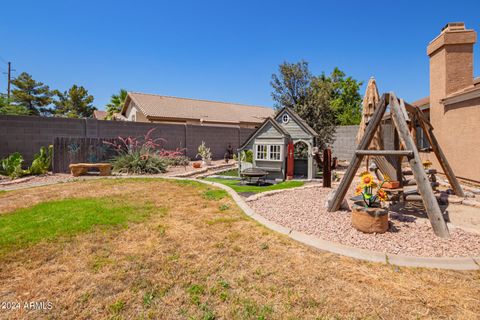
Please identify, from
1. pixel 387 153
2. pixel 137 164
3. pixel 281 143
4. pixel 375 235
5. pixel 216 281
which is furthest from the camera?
pixel 137 164

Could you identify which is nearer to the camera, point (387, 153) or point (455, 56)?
point (387, 153)

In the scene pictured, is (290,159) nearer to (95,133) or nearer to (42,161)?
(95,133)

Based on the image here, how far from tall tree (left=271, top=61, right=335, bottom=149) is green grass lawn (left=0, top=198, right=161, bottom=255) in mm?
10777

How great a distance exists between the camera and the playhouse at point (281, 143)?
10688 mm

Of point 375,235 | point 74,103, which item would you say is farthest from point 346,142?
point 74,103

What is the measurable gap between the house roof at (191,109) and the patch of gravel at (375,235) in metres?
17.8

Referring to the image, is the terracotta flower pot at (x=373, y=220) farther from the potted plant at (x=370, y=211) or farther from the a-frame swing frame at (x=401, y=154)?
the a-frame swing frame at (x=401, y=154)

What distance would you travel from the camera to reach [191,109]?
1003 inches

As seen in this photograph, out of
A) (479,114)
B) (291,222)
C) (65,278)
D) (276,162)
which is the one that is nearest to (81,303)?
(65,278)

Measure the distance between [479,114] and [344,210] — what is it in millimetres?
7752

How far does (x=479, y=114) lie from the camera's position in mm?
9094

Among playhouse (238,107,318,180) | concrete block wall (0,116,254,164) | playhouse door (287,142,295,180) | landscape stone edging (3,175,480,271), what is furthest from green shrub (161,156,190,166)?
landscape stone edging (3,175,480,271)

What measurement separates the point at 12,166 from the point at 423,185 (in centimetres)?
1382

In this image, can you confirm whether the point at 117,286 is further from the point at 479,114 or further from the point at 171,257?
the point at 479,114
